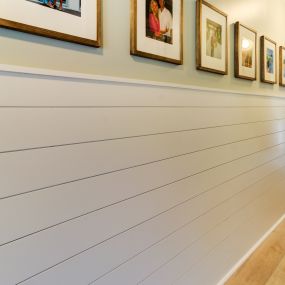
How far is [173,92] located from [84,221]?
2.46ft

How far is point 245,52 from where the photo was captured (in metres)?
2.06

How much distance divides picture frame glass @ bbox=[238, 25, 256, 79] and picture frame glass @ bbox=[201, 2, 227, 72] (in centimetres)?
24

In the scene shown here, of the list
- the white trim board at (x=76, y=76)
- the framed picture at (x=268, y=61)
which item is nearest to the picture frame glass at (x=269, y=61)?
the framed picture at (x=268, y=61)

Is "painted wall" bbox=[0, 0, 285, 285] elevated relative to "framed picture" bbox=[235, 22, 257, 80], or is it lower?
lower

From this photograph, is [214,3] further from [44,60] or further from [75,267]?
[75,267]

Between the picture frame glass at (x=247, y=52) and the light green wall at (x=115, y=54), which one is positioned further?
the picture frame glass at (x=247, y=52)

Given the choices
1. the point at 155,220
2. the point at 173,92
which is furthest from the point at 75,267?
the point at 173,92

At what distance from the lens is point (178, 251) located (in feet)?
4.81

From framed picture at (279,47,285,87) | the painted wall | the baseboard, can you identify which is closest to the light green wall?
the painted wall

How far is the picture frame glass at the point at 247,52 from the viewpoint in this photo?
1.99m

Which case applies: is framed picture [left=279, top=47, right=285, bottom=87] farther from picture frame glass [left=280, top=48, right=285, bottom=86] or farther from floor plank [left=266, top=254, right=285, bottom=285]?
floor plank [left=266, top=254, right=285, bottom=285]

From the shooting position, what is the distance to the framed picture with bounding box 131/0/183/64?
1194mm

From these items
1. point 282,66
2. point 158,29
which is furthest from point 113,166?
point 282,66

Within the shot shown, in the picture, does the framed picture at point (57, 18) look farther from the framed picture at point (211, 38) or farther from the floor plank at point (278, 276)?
the floor plank at point (278, 276)
